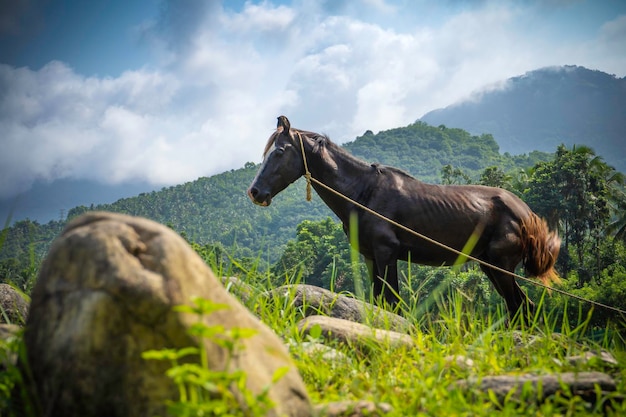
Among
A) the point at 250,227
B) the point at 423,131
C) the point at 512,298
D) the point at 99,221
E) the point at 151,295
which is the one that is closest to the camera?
the point at 151,295

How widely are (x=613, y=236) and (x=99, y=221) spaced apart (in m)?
48.4

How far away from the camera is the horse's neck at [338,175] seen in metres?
6.32

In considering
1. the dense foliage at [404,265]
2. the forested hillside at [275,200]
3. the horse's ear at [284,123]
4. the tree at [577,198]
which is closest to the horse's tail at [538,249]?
the dense foliage at [404,265]

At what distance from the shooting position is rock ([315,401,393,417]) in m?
2.41

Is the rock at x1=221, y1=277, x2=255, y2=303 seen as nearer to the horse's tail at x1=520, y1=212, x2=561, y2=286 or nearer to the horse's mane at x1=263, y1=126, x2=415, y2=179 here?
the horse's mane at x1=263, y1=126, x2=415, y2=179

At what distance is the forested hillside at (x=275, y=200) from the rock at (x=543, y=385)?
319ft

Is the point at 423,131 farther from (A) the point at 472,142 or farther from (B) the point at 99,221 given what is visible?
(B) the point at 99,221

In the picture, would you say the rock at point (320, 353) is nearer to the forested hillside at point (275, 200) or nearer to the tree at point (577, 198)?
the tree at point (577, 198)

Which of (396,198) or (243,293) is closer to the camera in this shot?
(243,293)

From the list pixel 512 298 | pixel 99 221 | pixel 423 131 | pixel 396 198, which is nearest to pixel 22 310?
pixel 99 221

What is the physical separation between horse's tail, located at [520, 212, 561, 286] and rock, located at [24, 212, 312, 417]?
4.92 m

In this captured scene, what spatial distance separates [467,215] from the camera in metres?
6.32

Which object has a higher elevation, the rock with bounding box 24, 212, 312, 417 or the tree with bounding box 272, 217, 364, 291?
the rock with bounding box 24, 212, 312, 417

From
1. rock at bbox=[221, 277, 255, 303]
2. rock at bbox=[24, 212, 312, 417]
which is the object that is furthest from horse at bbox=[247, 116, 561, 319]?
rock at bbox=[24, 212, 312, 417]
